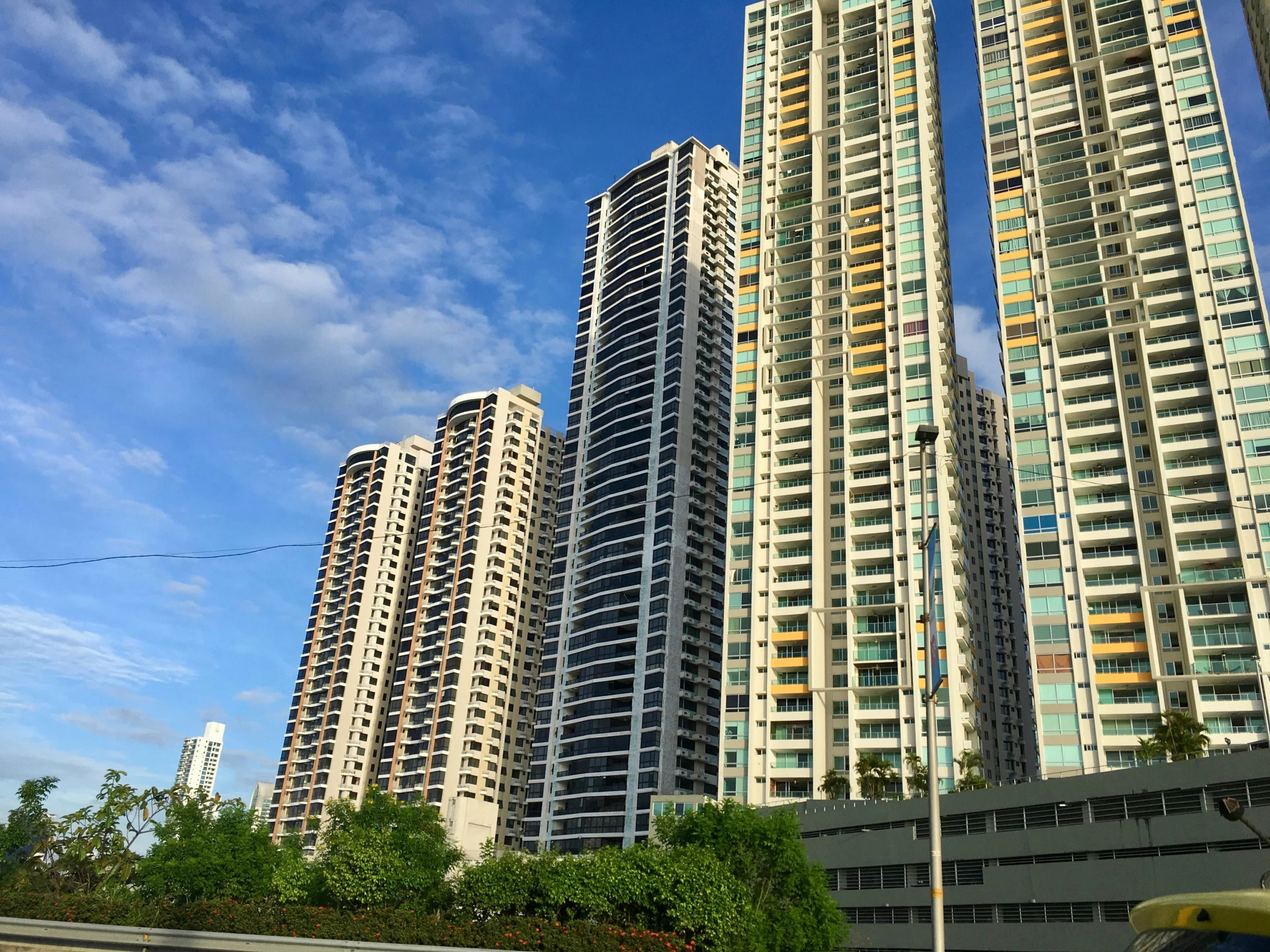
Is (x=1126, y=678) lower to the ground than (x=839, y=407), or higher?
lower

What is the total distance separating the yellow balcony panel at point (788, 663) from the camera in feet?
288

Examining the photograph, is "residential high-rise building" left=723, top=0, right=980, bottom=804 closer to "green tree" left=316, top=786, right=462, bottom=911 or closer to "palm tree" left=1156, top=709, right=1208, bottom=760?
"palm tree" left=1156, top=709, right=1208, bottom=760

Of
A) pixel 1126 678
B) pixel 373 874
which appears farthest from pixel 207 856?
pixel 1126 678

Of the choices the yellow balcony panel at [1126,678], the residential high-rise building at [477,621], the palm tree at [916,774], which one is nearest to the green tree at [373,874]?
the palm tree at [916,774]

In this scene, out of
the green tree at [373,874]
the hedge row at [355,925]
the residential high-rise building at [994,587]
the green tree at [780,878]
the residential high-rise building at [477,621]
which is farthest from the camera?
the residential high-rise building at [477,621]

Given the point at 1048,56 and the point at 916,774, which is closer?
the point at 916,774

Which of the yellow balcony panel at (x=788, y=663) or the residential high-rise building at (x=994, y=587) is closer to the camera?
the yellow balcony panel at (x=788, y=663)

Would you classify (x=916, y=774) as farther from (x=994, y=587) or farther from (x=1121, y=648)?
(x=994, y=587)

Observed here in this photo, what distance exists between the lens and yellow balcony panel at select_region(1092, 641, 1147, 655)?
75.2m

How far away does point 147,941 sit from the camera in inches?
829

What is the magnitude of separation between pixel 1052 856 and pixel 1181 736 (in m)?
14.3

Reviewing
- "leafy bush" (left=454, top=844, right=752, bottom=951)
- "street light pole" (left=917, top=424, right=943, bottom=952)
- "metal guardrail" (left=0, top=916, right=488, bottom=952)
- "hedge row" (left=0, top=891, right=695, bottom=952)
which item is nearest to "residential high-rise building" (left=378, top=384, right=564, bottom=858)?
"leafy bush" (left=454, top=844, right=752, bottom=951)

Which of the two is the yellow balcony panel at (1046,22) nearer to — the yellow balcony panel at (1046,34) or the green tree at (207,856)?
the yellow balcony panel at (1046,34)

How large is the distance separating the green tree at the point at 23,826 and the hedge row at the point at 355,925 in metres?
36.9
